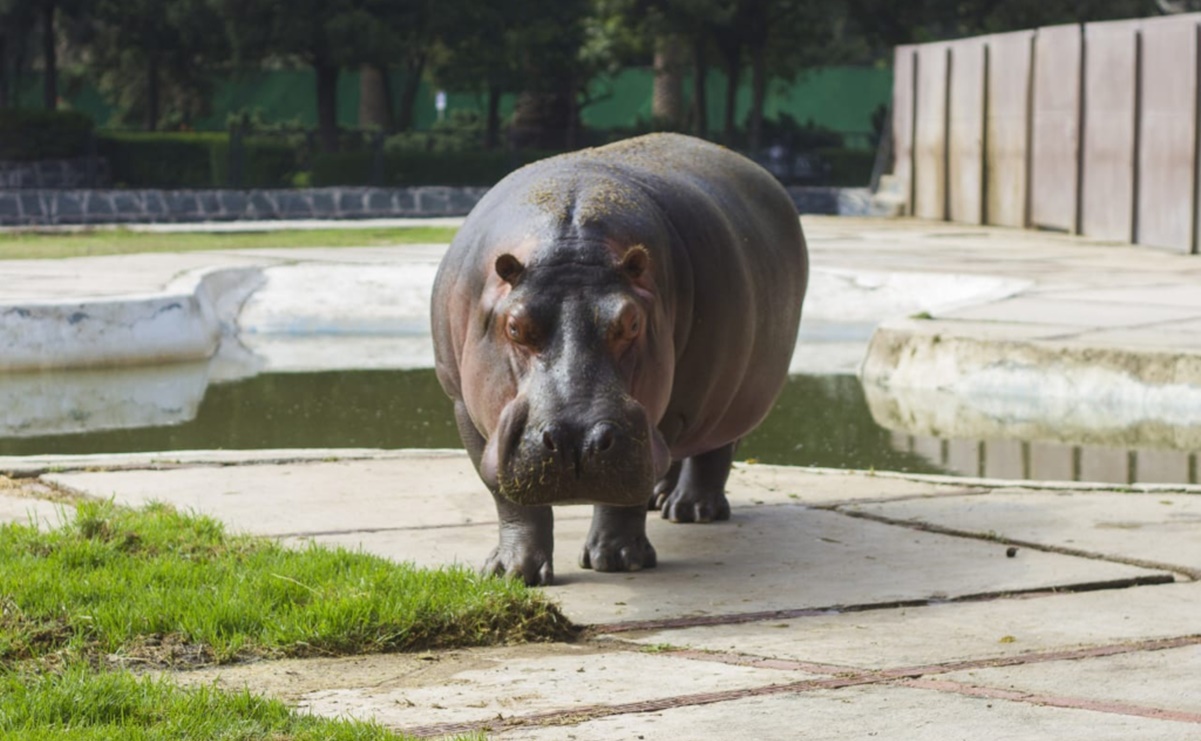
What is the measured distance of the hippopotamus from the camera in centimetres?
499

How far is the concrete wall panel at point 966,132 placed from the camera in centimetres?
2353

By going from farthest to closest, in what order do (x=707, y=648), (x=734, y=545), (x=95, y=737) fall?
(x=734, y=545), (x=707, y=648), (x=95, y=737)

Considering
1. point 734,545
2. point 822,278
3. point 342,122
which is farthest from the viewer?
point 342,122

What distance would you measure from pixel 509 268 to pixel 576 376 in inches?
16.2

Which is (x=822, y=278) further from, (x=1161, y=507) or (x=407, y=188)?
(x=407, y=188)

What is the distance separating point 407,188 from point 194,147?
6.36m

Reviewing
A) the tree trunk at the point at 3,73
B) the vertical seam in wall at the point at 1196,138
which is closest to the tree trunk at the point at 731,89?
the tree trunk at the point at 3,73

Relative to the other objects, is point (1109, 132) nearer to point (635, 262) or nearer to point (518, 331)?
point (635, 262)

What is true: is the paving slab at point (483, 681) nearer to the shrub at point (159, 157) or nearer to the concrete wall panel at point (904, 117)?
the concrete wall panel at point (904, 117)

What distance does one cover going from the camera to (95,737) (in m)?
3.70

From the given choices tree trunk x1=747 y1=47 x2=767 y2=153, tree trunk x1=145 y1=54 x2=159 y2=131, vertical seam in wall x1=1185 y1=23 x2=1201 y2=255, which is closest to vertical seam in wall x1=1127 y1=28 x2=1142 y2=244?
vertical seam in wall x1=1185 y1=23 x2=1201 y2=255

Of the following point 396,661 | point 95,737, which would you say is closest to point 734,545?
point 396,661

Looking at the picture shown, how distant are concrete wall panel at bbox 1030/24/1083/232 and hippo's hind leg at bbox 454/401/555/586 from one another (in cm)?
1654

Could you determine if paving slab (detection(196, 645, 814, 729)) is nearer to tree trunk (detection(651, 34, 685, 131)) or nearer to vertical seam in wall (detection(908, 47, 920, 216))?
vertical seam in wall (detection(908, 47, 920, 216))
